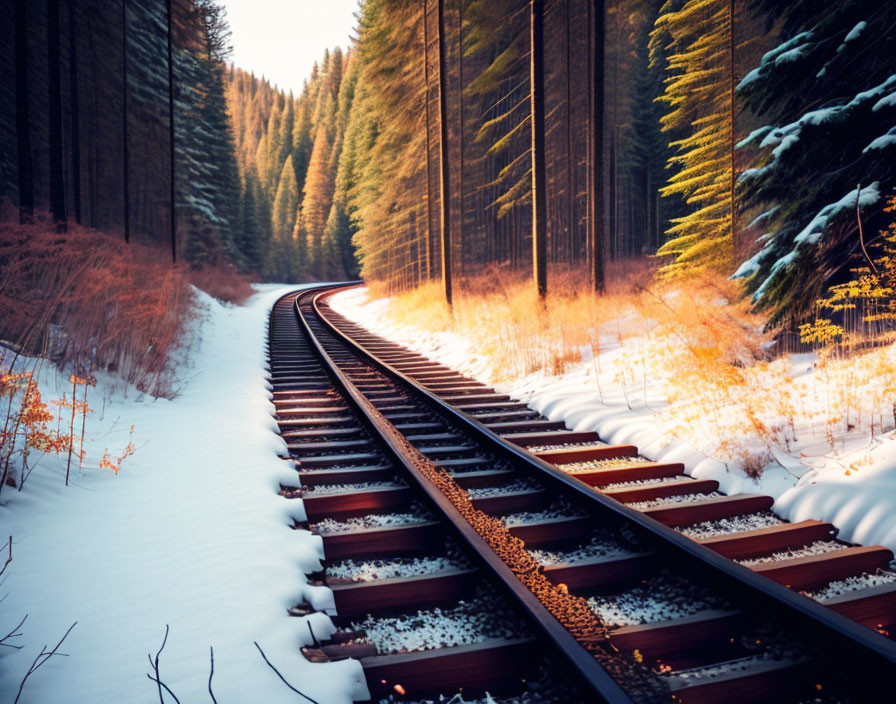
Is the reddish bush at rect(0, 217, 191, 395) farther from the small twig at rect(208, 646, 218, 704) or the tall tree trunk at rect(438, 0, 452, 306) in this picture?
the tall tree trunk at rect(438, 0, 452, 306)

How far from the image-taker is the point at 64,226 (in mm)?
13789

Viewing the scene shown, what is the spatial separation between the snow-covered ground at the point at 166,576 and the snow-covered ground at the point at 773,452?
132 inches

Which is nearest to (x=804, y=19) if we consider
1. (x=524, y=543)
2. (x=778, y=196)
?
(x=778, y=196)

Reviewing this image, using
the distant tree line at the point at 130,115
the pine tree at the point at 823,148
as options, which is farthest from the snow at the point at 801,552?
the distant tree line at the point at 130,115

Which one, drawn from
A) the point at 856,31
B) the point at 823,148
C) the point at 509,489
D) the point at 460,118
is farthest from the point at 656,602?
the point at 460,118

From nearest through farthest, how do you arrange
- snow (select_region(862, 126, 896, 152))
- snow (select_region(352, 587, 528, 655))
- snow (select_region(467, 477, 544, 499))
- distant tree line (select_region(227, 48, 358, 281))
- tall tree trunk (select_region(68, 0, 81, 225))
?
snow (select_region(352, 587, 528, 655)) → snow (select_region(467, 477, 544, 499)) → snow (select_region(862, 126, 896, 152)) → tall tree trunk (select_region(68, 0, 81, 225)) → distant tree line (select_region(227, 48, 358, 281))

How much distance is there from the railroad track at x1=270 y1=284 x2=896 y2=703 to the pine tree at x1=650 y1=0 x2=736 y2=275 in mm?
12442

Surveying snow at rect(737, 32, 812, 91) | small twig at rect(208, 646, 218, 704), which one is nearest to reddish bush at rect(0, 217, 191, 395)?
small twig at rect(208, 646, 218, 704)

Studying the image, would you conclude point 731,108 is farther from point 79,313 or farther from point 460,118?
point 79,313

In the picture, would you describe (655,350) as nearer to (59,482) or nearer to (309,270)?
(59,482)

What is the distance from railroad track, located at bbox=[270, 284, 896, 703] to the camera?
2.20 meters

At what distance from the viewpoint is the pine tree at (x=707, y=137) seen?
15.8 meters

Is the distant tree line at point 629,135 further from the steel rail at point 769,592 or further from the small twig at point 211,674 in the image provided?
the small twig at point 211,674

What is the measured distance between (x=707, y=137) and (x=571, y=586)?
17092 mm
